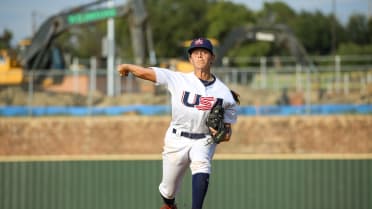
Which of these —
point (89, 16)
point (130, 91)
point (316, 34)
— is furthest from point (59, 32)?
point (316, 34)

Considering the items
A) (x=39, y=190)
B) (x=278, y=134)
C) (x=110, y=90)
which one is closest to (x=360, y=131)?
(x=278, y=134)

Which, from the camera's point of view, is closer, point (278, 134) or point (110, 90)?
point (278, 134)

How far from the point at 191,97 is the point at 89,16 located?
23.9 m

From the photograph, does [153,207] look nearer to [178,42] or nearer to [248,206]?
[248,206]

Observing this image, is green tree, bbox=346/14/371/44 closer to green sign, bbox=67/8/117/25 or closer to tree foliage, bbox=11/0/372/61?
tree foliage, bbox=11/0/372/61

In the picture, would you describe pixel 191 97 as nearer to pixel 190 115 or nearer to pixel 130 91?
pixel 190 115

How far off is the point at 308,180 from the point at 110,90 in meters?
14.4

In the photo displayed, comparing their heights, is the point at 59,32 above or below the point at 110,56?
above

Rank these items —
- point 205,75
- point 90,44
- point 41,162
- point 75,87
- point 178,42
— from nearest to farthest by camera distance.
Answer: point 205,75, point 41,162, point 75,87, point 178,42, point 90,44

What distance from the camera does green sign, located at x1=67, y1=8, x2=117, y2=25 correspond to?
28.8 metres

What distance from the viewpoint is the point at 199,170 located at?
6559 mm

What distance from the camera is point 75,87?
24234 mm

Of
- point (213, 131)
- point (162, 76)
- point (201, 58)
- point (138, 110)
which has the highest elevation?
point (201, 58)

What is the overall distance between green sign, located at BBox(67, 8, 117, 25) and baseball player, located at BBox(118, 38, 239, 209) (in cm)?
2224
